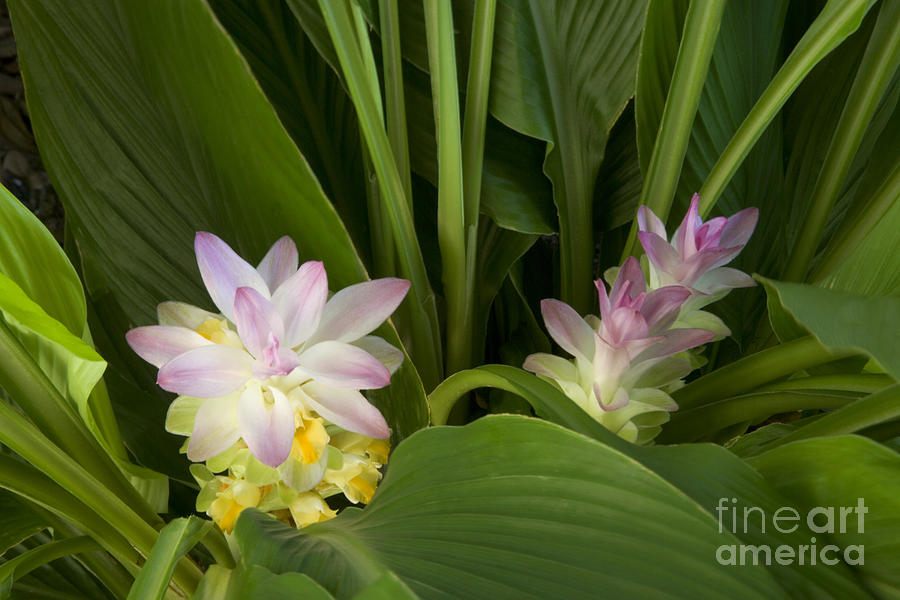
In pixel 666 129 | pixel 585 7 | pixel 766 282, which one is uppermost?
pixel 585 7

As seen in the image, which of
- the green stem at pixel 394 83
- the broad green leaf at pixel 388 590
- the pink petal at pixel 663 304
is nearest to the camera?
the broad green leaf at pixel 388 590

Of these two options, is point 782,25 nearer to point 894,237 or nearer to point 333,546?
point 894,237

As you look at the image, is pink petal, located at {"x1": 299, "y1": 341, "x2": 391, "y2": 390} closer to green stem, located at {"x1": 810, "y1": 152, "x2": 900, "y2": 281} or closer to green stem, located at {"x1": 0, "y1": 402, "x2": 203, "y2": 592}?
green stem, located at {"x1": 0, "y1": 402, "x2": 203, "y2": 592}

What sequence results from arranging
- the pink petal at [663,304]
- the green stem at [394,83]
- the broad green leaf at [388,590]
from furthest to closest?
the green stem at [394,83] < the pink petal at [663,304] < the broad green leaf at [388,590]

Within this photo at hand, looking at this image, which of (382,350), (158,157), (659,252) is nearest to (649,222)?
(659,252)

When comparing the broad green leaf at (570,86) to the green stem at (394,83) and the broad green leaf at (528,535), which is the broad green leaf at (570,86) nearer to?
the green stem at (394,83)

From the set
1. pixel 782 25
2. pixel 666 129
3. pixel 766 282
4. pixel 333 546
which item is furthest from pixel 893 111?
pixel 333 546

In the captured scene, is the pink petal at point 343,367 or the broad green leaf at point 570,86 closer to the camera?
the pink petal at point 343,367

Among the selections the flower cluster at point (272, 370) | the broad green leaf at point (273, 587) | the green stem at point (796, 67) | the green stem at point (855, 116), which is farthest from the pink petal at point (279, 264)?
the green stem at point (855, 116)
